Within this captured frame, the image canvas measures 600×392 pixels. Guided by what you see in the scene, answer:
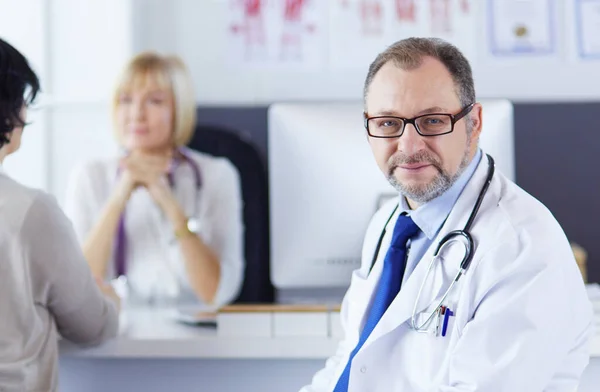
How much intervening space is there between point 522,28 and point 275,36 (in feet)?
3.35

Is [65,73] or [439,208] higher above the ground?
[65,73]

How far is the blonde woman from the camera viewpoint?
265cm

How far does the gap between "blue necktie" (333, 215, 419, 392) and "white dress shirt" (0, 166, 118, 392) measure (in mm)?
636

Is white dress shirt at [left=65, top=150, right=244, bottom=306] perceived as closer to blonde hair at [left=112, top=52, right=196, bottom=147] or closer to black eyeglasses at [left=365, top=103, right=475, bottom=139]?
blonde hair at [left=112, top=52, right=196, bottom=147]

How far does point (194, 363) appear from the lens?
74.0 inches

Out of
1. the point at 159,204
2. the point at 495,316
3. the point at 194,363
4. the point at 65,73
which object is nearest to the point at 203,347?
the point at 194,363

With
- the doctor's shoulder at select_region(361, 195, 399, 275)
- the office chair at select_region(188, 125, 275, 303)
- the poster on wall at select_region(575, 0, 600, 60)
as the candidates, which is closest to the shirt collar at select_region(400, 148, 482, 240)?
the doctor's shoulder at select_region(361, 195, 399, 275)

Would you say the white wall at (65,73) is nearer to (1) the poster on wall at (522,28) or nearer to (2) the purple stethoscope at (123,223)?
(2) the purple stethoscope at (123,223)

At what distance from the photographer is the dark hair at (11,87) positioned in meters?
1.72

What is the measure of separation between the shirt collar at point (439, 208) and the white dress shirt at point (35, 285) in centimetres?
77

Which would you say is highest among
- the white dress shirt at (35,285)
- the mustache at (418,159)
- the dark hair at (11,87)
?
the dark hair at (11,87)

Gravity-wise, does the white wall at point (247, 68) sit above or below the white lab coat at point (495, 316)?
above

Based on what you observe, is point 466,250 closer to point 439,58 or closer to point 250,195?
point 439,58

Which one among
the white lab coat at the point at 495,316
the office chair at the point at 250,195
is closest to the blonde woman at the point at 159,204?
the office chair at the point at 250,195
